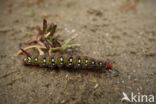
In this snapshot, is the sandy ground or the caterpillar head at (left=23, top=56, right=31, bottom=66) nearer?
the sandy ground

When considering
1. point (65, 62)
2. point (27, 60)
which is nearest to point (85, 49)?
point (65, 62)

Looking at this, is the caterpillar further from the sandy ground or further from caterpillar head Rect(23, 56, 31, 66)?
the sandy ground

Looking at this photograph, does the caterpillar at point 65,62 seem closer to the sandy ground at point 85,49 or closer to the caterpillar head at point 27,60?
the caterpillar head at point 27,60

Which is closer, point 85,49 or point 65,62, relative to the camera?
point 65,62

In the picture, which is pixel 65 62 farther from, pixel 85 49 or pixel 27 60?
pixel 85 49

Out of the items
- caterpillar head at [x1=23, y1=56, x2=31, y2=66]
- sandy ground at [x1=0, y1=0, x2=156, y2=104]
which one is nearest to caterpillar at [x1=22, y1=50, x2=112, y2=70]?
caterpillar head at [x1=23, y1=56, x2=31, y2=66]

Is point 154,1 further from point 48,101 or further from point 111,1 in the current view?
point 48,101

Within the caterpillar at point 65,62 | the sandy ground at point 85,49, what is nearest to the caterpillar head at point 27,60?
the caterpillar at point 65,62

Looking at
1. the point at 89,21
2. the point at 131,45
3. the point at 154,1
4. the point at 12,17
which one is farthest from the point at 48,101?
the point at 154,1

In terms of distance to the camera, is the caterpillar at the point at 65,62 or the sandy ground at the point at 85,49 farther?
the caterpillar at the point at 65,62
